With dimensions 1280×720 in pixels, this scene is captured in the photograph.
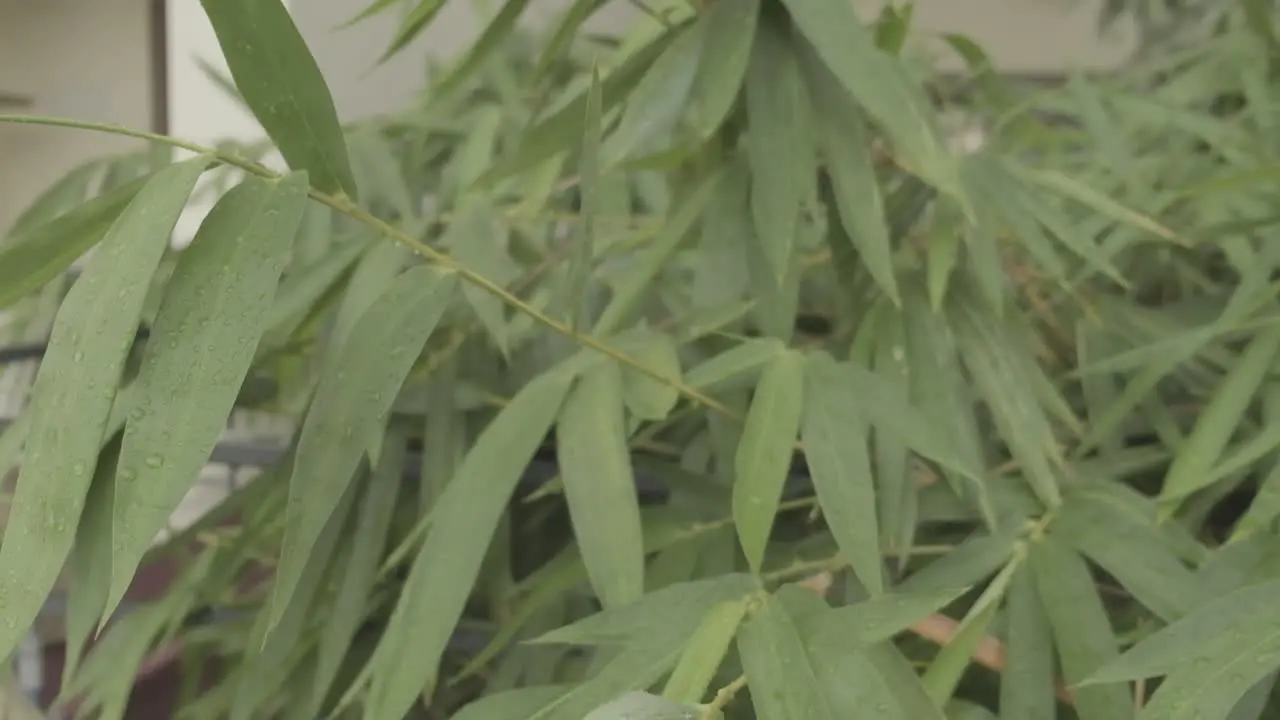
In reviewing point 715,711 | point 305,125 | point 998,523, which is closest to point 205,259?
point 305,125

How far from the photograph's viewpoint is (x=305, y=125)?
0.95 feet

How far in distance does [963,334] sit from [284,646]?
30 cm

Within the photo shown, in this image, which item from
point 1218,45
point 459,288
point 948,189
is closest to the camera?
point 948,189

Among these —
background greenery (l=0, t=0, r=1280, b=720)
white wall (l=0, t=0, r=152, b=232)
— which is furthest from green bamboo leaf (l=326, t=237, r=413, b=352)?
white wall (l=0, t=0, r=152, b=232)

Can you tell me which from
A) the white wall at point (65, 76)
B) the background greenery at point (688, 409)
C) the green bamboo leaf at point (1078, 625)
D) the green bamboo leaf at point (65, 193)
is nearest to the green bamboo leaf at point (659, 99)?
the background greenery at point (688, 409)

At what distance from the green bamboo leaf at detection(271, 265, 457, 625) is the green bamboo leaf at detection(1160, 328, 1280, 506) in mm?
270

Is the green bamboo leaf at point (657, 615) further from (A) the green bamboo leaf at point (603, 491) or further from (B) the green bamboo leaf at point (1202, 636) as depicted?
(B) the green bamboo leaf at point (1202, 636)

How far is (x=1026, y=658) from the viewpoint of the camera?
1.13ft

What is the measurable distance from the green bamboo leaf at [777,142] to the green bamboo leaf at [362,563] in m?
0.19

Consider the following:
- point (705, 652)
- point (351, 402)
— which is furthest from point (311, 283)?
point (705, 652)

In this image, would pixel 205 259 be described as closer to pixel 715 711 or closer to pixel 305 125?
pixel 305 125

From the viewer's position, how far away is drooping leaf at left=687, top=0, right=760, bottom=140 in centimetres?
35

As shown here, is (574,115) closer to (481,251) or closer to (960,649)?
(481,251)

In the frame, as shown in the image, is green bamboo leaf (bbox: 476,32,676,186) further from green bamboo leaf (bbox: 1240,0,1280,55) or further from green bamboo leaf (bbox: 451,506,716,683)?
green bamboo leaf (bbox: 1240,0,1280,55)
